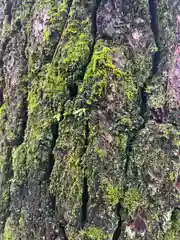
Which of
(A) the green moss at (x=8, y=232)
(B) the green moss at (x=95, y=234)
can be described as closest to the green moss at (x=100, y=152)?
(B) the green moss at (x=95, y=234)

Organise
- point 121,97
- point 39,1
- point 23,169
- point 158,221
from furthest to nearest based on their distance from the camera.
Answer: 1. point 39,1
2. point 23,169
3. point 121,97
4. point 158,221

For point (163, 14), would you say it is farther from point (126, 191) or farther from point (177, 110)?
point (126, 191)

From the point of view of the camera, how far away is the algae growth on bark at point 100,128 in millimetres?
2137

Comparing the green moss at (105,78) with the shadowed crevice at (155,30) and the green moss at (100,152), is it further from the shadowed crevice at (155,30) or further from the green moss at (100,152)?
the green moss at (100,152)

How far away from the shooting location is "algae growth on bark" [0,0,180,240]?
2.14 meters

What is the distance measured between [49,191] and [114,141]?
2.42 ft

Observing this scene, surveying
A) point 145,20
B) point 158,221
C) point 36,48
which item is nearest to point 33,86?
point 36,48

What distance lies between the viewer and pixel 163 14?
2.40 meters

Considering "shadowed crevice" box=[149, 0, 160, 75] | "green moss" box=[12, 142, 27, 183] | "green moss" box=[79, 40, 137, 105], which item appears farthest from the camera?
"green moss" box=[12, 142, 27, 183]

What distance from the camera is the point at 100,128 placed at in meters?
2.22

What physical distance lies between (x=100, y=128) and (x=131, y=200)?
2.10 ft

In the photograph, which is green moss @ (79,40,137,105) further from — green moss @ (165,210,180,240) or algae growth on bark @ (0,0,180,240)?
green moss @ (165,210,180,240)

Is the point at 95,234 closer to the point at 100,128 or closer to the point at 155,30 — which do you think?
the point at 100,128

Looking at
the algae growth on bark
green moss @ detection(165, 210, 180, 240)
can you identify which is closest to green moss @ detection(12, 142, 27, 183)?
the algae growth on bark
